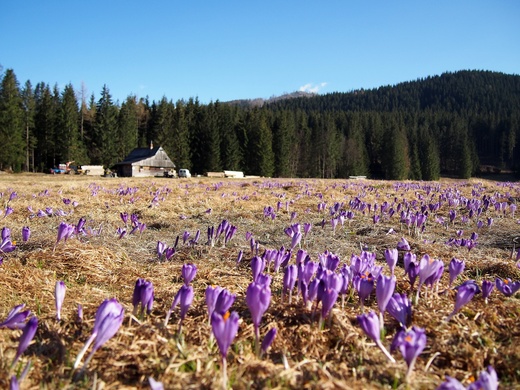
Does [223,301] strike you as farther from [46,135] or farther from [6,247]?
[46,135]

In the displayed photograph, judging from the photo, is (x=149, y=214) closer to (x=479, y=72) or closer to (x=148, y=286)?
(x=148, y=286)

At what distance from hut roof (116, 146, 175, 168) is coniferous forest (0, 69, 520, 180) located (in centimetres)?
572

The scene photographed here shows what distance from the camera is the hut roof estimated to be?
49094 mm

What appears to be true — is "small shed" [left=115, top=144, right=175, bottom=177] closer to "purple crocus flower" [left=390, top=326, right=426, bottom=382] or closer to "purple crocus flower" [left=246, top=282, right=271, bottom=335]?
"purple crocus flower" [left=246, top=282, right=271, bottom=335]

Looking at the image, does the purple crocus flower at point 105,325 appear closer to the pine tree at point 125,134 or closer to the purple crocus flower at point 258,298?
the purple crocus flower at point 258,298

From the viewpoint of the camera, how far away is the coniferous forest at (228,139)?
5177cm

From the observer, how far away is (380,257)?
395cm

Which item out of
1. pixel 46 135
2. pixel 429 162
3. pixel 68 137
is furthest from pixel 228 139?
pixel 429 162

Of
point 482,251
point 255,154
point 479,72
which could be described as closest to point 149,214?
point 482,251

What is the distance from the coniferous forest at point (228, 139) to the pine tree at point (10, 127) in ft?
0.36

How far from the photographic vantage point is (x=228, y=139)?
58.9 metres

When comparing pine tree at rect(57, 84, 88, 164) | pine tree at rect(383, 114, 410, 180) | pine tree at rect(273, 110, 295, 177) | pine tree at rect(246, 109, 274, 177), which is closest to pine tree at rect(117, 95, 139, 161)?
pine tree at rect(57, 84, 88, 164)

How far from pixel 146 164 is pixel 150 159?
35.8 inches

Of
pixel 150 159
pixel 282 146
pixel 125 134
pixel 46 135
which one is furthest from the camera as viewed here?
pixel 282 146
